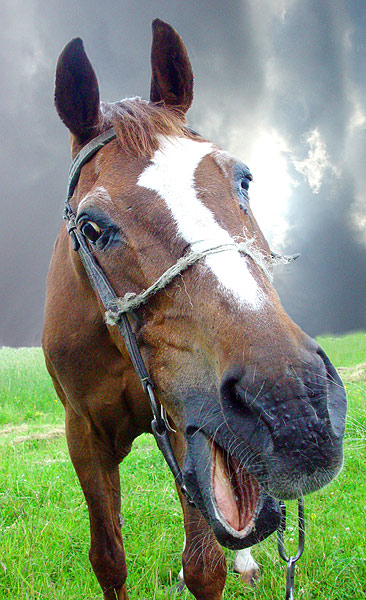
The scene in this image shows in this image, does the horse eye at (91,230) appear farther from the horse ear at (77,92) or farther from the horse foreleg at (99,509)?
the horse foreleg at (99,509)

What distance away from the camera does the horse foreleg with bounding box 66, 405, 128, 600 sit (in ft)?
9.46

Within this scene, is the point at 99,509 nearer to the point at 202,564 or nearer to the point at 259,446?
the point at 202,564

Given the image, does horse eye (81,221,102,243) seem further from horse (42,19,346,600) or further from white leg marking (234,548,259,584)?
white leg marking (234,548,259,584)

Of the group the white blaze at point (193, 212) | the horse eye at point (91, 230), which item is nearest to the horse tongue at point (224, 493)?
the white blaze at point (193, 212)

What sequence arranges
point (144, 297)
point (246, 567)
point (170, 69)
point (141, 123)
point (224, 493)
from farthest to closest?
point (246, 567)
point (170, 69)
point (141, 123)
point (144, 297)
point (224, 493)

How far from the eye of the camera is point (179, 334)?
1.69m

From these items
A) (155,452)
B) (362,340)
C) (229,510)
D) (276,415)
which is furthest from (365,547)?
(362,340)

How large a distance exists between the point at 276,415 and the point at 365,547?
263 centimetres

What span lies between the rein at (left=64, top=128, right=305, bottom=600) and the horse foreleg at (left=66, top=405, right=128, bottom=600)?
104 cm

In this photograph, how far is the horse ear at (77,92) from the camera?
2.32 meters

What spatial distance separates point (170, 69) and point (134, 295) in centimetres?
161

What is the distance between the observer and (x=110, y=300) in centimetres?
198

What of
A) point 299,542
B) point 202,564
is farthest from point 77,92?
point 202,564

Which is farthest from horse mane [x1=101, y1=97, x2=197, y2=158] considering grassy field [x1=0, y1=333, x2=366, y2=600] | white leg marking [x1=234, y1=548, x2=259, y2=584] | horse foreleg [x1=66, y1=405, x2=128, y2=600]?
white leg marking [x1=234, y1=548, x2=259, y2=584]
